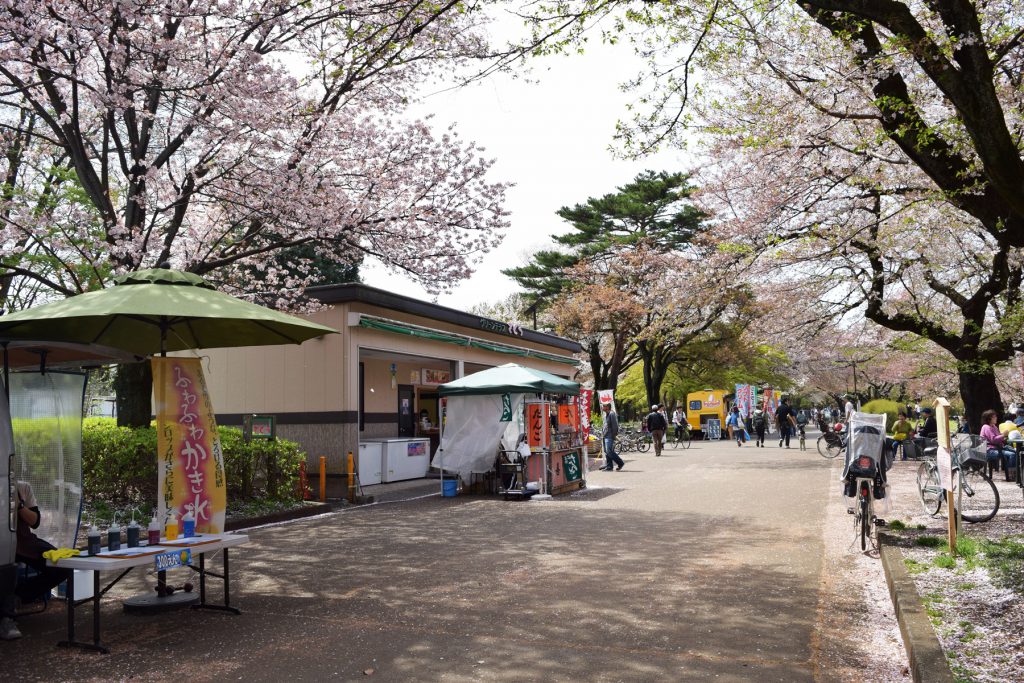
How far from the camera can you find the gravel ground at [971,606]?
4.44 meters

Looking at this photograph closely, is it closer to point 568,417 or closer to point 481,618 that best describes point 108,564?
point 481,618

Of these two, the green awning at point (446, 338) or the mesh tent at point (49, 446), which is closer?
the mesh tent at point (49, 446)

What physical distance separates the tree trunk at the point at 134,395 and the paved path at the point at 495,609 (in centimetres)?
358

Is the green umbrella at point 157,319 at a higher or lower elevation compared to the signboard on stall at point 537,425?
higher

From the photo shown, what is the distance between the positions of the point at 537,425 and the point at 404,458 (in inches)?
181

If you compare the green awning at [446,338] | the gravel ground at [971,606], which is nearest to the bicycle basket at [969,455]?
the gravel ground at [971,606]

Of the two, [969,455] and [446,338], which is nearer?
[969,455]

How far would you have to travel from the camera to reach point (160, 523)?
6492 millimetres

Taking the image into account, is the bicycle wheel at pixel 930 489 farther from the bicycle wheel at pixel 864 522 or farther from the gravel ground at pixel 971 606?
the bicycle wheel at pixel 864 522

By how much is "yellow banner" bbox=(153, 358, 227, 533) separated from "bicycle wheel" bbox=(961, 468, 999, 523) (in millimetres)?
8927

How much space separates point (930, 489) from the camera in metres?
10.4

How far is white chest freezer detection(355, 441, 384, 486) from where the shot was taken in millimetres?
16031

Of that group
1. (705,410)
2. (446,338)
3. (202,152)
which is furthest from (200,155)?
(705,410)

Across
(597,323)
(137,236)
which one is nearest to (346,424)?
(137,236)
